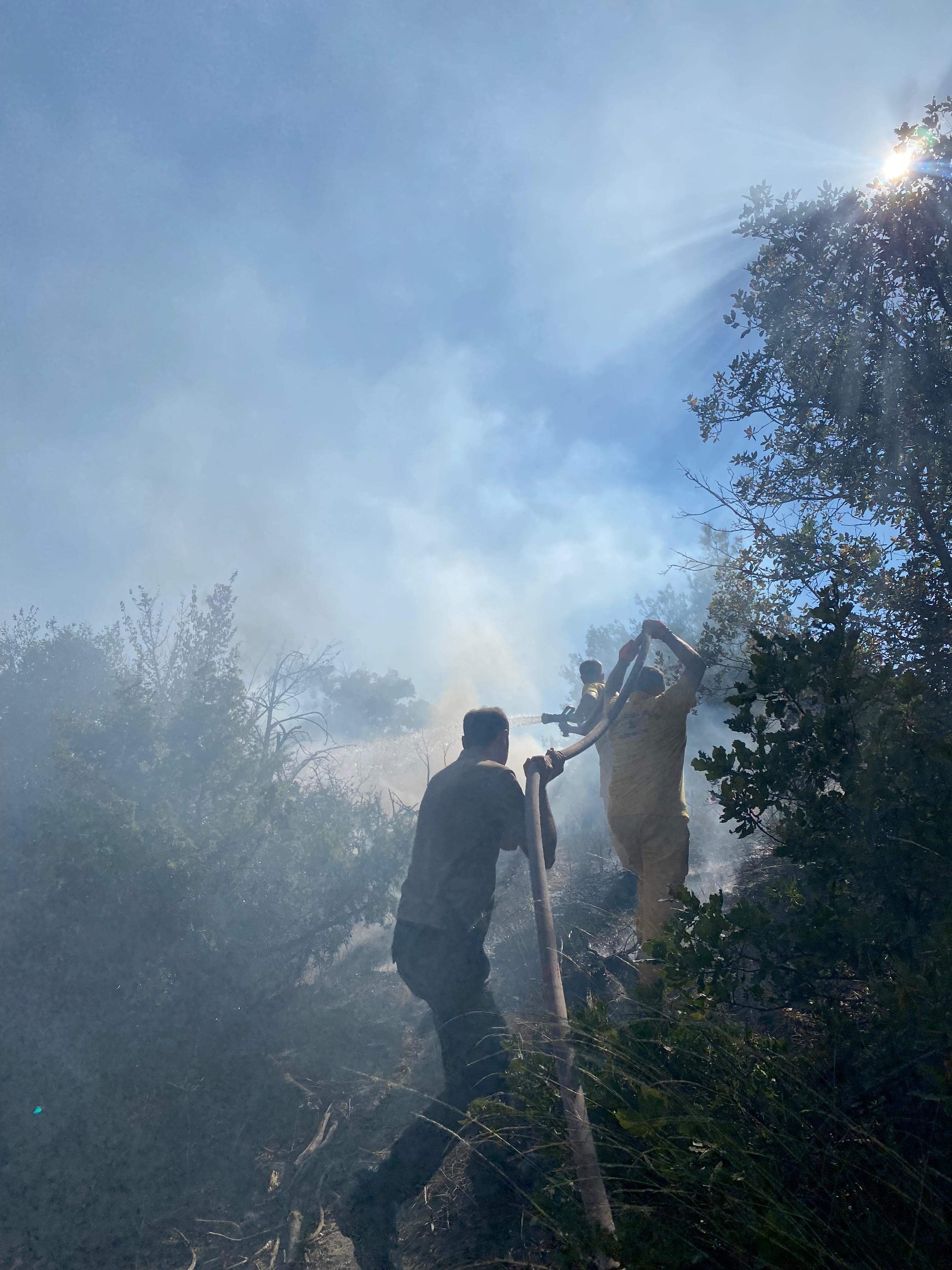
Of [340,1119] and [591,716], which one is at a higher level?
[591,716]

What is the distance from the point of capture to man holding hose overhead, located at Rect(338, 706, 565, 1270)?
3777mm

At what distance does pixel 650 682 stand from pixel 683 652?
2.66 feet

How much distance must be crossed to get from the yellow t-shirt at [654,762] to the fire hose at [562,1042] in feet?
2.35

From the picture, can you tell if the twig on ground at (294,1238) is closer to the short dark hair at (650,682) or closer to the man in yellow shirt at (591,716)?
the man in yellow shirt at (591,716)

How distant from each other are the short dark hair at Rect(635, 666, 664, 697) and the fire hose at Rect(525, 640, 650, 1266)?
1.29 metres

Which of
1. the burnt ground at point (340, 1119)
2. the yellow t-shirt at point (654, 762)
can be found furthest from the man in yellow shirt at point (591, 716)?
the burnt ground at point (340, 1119)

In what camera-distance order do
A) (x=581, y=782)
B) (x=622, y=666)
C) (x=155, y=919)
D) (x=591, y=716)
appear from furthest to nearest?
(x=581, y=782) → (x=155, y=919) → (x=591, y=716) → (x=622, y=666)

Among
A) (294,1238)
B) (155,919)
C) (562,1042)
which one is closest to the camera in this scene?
(562,1042)

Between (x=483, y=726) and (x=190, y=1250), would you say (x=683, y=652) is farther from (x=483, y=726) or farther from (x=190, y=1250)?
(x=190, y=1250)

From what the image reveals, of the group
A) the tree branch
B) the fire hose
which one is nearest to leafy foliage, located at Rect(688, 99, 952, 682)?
the tree branch

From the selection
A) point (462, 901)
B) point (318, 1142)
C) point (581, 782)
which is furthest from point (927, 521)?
point (581, 782)

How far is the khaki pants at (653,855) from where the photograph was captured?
4492 mm

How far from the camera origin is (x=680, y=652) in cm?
472

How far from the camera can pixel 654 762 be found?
4785 millimetres
